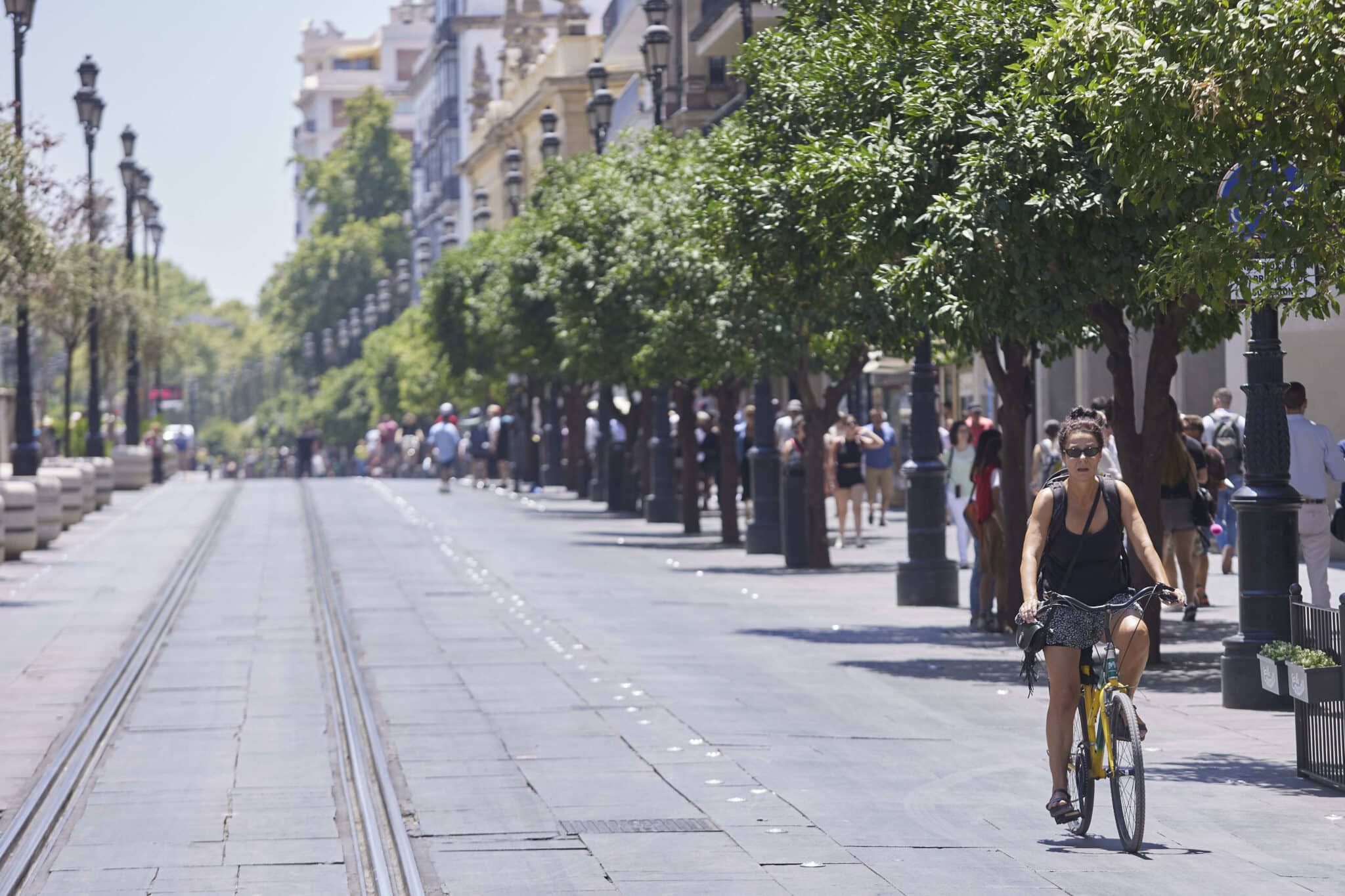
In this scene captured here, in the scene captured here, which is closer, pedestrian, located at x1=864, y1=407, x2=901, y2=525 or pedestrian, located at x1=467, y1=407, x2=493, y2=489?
pedestrian, located at x1=864, y1=407, x2=901, y2=525

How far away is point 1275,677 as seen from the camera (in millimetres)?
11055

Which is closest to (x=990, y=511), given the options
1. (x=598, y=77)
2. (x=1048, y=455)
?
(x=1048, y=455)

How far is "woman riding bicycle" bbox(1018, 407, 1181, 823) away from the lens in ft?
29.3

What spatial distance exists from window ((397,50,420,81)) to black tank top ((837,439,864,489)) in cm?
14042

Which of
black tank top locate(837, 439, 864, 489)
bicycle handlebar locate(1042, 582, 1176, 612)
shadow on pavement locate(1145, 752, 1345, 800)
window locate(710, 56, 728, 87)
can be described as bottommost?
shadow on pavement locate(1145, 752, 1345, 800)

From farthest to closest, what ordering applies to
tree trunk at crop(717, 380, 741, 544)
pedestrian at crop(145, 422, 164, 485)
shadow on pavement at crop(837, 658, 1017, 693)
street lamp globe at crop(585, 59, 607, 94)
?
pedestrian at crop(145, 422, 164, 485) → street lamp globe at crop(585, 59, 607, 94) → tree trunk at crop(717, 380, 741, 544) → shadow on pavement at crop(837, 658, 1017, 693)

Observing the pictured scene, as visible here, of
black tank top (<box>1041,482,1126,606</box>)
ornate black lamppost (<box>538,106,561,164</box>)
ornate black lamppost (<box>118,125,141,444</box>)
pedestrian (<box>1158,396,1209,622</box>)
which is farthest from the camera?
ornate black lamppost (<box>118,125,141,444</box>)

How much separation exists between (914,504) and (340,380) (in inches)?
3516

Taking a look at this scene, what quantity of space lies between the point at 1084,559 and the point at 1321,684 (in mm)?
1960

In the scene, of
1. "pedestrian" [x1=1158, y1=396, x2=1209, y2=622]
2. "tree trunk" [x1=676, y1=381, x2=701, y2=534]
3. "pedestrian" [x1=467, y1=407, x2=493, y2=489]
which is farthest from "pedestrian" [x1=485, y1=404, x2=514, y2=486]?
"pedestrian" [x1=1158, y1=396, x2=1209, y2=622]

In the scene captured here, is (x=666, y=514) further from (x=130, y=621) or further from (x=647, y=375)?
(x=130, y=621)

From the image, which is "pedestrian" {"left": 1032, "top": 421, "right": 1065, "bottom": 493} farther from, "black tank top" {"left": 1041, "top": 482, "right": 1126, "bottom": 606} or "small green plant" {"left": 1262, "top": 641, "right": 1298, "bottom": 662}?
"black tank top" {"left": 1041, "top": 482, "right": 1126, "bottom": 606}

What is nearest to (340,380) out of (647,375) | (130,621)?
(647,375)

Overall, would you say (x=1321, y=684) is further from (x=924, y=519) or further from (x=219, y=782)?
→ (x=924, y=519)
